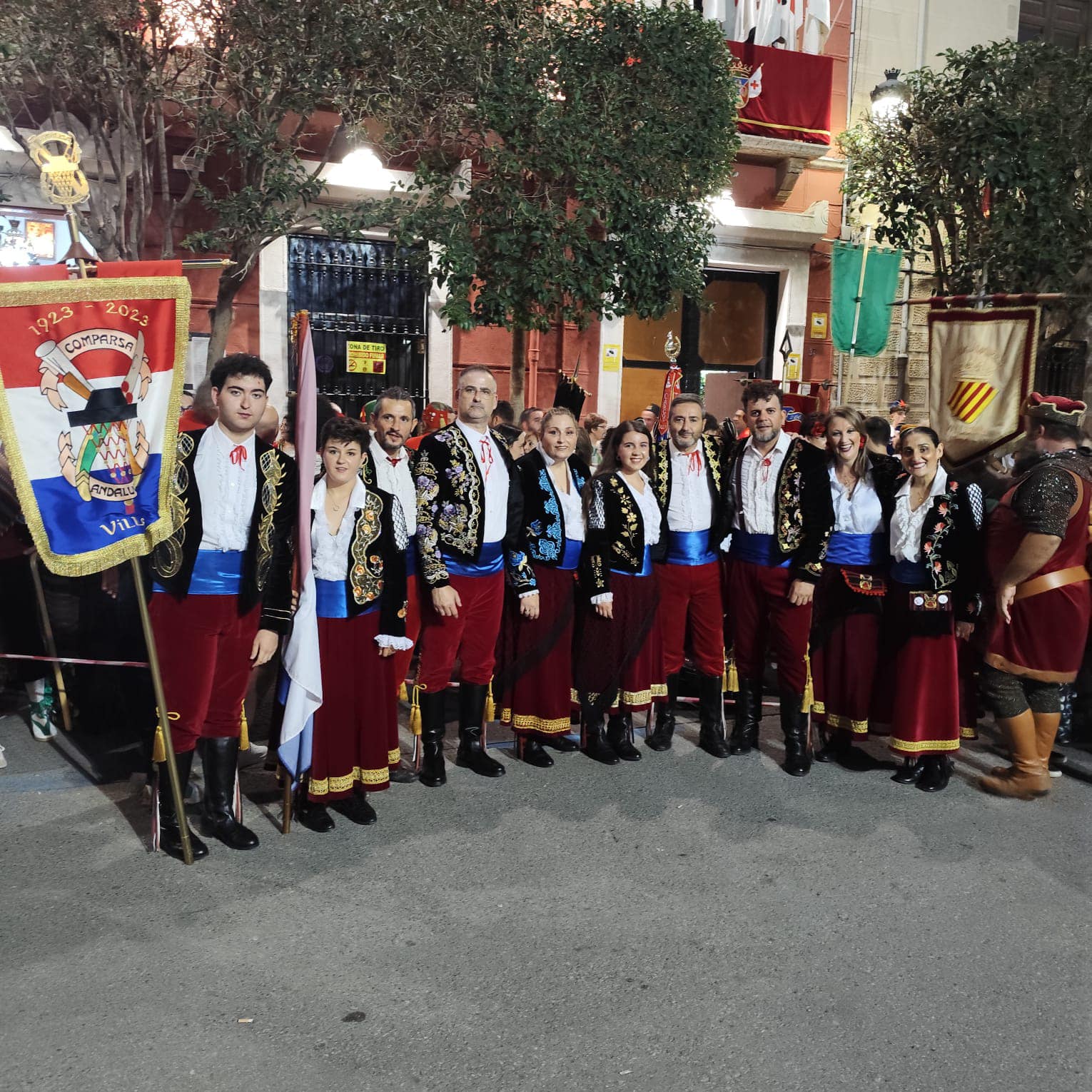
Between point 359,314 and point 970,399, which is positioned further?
point 359,314

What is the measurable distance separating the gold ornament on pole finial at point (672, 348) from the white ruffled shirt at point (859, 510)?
8901 millimetres

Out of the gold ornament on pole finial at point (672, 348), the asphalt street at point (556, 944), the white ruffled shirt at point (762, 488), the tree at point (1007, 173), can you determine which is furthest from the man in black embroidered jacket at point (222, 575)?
the gold ornament on pole finial at point (672, 348)

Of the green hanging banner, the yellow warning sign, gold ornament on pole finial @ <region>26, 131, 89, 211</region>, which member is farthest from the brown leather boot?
the green hanging banner

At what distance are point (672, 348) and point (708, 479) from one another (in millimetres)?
8930

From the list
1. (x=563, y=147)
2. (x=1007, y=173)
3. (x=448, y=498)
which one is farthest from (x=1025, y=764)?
(x=1007, y=173)

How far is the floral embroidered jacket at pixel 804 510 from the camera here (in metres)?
5.32

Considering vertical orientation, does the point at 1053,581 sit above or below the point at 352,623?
above

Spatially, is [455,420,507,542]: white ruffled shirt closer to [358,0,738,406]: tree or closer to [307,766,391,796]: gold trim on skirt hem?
[307,766,391,796]: gold trim on skirt hem

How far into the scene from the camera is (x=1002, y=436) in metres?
5.71

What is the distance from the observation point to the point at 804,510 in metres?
5.38

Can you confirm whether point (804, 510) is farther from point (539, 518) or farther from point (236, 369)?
point (236, 369)

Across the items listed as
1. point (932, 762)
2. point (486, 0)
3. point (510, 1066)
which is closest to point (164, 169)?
point (486, 0)

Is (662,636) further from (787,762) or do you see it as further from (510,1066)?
(510,1066)

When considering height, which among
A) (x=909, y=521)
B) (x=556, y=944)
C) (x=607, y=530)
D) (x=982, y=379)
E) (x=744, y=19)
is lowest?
(x=556, y=944)
